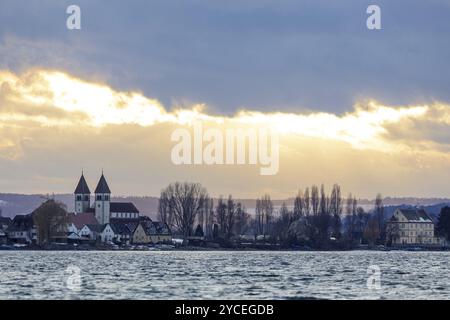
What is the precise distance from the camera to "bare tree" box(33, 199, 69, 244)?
16162 cm

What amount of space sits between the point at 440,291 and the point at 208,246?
425 feet

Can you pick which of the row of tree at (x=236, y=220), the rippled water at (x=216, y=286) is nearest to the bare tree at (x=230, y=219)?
the row of tree at (x=236, y=220)

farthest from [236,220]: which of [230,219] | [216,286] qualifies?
[216,286]

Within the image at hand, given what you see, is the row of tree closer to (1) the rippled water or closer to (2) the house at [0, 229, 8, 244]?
(2) the house at [0, 229, 8, 244]

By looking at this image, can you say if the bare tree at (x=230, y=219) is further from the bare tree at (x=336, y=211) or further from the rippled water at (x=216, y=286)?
the rippled water at (x=216, y=286)

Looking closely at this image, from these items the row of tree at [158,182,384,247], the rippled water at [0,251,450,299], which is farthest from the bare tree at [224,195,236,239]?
the rippled water at [0,251,450,299]

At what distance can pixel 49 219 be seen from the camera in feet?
532

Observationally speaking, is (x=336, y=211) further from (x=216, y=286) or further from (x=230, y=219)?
(x=216, y=286)

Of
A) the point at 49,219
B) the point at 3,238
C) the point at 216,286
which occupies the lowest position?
the point at 216,286
